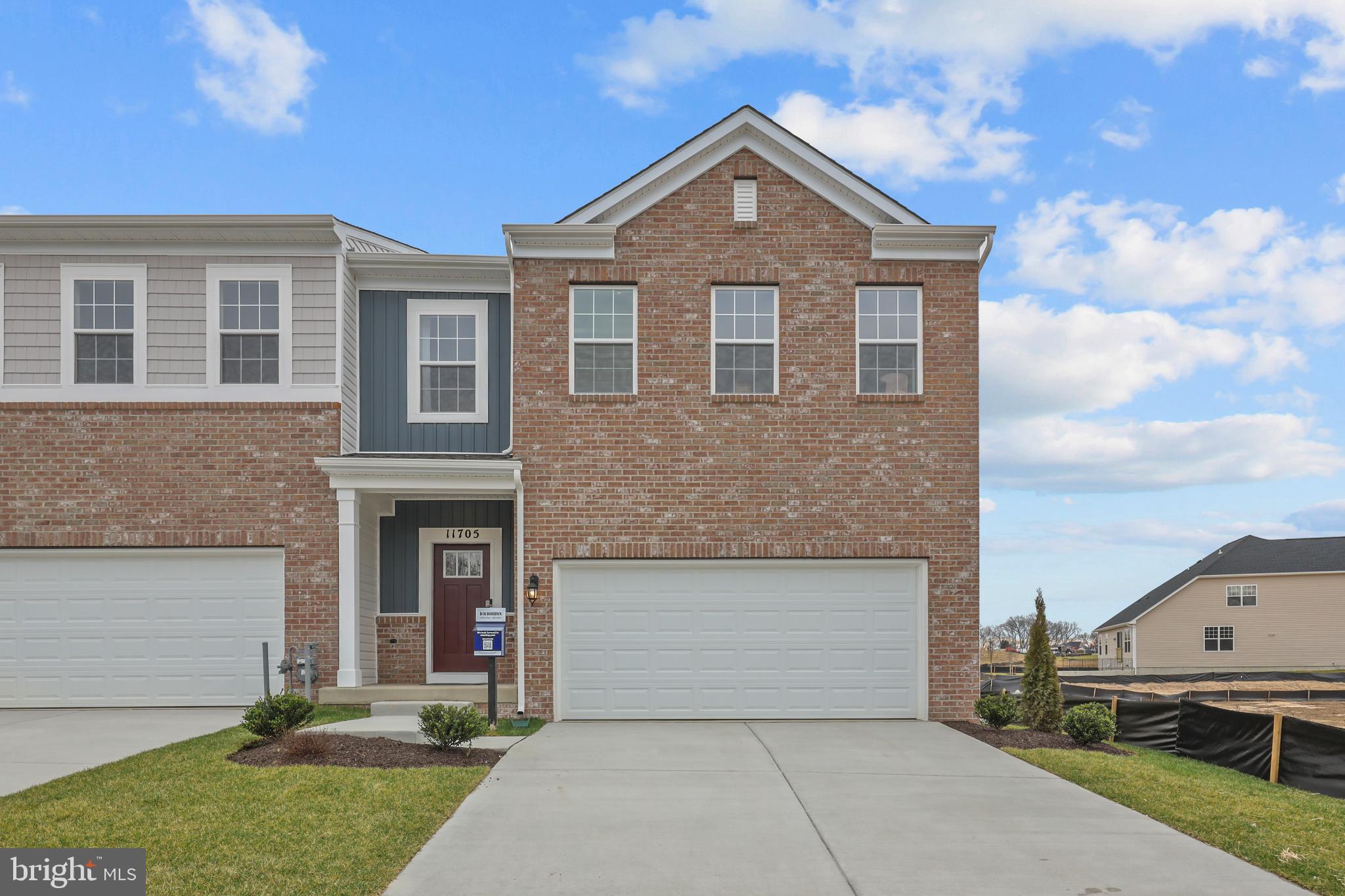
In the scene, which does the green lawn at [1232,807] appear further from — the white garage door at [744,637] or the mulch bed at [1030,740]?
the white garage door at [744,637]

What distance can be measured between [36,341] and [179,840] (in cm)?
1133

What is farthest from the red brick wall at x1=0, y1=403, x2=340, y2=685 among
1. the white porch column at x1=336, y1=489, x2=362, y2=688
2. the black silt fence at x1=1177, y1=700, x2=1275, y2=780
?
the black silt fence at x1=1177, y1=700, x2=1275, y2=780

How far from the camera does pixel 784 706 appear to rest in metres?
15.3

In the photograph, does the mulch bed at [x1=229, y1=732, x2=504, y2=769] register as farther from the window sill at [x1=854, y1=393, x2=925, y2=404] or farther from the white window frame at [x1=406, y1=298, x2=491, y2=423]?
the window sill at [x1=854, y1=393, x2=925, y2=404]

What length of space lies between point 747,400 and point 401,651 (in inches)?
271

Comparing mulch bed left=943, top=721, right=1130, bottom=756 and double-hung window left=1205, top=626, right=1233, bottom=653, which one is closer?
mulch bed left=943, top=721, right=1130, bottom=756

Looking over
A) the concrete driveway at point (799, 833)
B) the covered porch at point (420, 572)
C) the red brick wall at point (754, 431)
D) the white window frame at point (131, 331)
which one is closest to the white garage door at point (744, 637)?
the red brick wall at point (754, 431)

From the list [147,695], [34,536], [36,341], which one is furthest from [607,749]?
[36,341]

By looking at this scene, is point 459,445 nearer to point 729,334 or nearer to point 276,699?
point 729,334

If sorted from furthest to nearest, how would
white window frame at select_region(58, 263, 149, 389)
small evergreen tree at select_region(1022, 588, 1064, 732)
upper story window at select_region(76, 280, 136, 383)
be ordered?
upper story window at select_region(76, 280, 136, 383)
white window frame at select_region(58, 263, 149, 389)
small evergreen tree at select_region(1022, 588, 1064, 732)

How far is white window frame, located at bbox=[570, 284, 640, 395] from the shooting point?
50.5 feet

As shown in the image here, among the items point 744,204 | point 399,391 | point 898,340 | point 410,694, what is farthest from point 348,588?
point 898,340

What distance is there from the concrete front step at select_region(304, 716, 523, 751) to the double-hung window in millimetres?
42987
